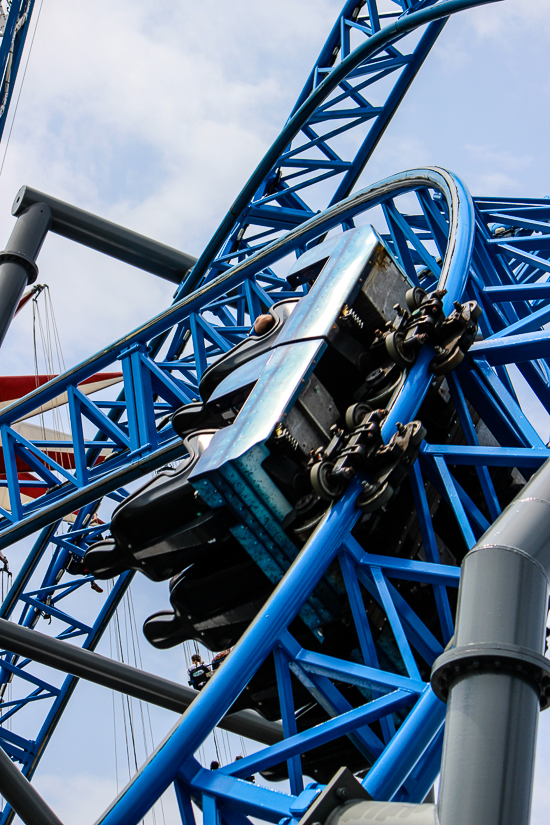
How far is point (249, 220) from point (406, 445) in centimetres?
833

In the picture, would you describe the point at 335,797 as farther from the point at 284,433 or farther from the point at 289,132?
the point at 289,132

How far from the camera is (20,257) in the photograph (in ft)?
42.2

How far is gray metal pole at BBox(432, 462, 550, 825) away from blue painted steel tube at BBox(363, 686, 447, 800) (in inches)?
32.3

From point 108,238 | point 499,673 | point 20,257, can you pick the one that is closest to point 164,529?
point 499,673

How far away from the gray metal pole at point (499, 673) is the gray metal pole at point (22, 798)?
3.69 meters

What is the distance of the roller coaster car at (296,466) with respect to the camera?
552 cm

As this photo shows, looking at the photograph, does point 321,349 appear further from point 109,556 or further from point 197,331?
point 197,331

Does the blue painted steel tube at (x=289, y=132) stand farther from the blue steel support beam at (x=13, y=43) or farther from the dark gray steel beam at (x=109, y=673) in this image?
the blue steel support beam at (x=13, y=43)

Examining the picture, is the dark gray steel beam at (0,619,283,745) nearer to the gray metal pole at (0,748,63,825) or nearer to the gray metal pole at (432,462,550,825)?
the gray metal pole at (0,748,63,825)

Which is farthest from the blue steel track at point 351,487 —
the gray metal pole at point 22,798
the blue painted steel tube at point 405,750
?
the gray metal pole at point 22,798

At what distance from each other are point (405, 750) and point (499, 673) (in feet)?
3.80

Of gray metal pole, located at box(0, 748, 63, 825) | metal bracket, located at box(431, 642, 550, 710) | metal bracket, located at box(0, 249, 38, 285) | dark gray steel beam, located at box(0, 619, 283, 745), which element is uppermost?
metal bracket, located at box(0, 249, 38, 285)

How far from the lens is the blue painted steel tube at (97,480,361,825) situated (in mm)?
4375

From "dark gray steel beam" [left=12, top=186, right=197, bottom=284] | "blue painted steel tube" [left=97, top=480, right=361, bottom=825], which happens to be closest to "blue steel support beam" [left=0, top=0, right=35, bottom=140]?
"dark gray steel beam" [left=12, top=186, right=197, bottom=284]
